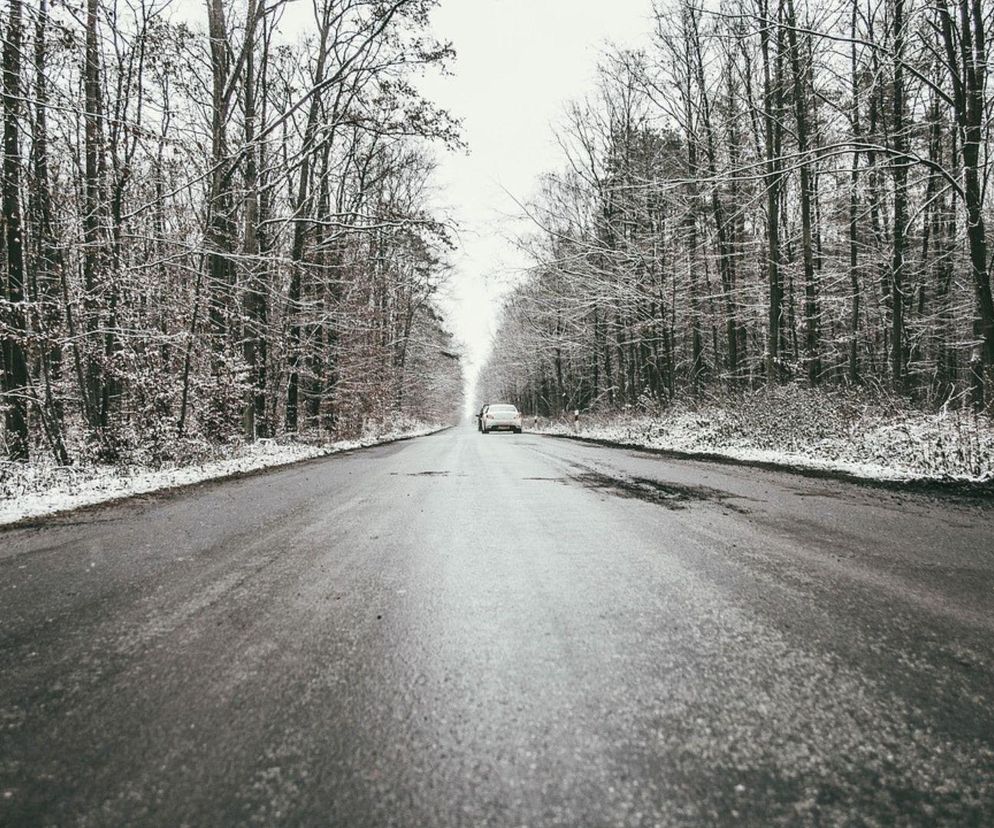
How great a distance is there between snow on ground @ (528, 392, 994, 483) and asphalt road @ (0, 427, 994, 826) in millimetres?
3857

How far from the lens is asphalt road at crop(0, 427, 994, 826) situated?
106 cm

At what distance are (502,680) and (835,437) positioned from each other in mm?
9660

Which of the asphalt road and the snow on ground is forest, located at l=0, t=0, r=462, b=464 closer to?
the asphalt road

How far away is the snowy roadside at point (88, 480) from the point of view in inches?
198

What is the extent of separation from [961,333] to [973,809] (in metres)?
24.7

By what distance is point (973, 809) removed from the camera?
102 centimetres

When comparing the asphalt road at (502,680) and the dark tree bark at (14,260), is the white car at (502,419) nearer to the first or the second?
the dark tree bark at (14,260)

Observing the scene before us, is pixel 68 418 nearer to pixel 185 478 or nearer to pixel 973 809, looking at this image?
pixel 185 478

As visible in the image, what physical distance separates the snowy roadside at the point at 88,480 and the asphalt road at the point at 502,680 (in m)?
2.03

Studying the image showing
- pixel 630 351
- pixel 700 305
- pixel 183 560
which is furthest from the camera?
pixel 630 351

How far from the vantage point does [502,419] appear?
2527cm

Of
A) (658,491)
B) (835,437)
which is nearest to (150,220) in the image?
(658,491)

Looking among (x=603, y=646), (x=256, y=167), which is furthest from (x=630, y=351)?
(x=603, y=646)

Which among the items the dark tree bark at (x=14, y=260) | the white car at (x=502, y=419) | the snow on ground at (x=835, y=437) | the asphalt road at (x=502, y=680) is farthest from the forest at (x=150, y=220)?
the white car at (x=502, y=419)
